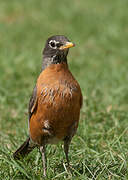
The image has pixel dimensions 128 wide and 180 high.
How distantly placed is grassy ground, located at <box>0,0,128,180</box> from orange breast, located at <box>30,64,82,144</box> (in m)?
0.38

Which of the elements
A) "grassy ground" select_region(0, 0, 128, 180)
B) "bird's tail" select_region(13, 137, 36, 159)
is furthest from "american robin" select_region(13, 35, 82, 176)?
"grassy ground" select_region(0, 0, 128, 180)

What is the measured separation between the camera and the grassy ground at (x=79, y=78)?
426cm

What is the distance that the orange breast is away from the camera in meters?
4.02

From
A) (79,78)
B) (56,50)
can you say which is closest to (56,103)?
(56,50)

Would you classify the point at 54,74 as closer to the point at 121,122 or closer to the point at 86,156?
the point at 86,156

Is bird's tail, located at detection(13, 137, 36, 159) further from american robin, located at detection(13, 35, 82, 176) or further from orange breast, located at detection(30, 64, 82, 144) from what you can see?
orange breast, located at detection(30, 64, 82, 144)

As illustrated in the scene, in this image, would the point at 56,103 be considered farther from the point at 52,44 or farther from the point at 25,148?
the point at 25,148

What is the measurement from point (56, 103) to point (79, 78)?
3.93 meters

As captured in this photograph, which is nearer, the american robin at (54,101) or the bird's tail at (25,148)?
the american robin at (54,101)

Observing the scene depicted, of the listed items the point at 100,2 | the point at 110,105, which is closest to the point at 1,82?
the point at 110,105

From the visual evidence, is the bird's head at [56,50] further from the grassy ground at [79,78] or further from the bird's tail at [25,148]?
the grassy ground at [79,78]

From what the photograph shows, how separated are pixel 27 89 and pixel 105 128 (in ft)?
A: 6.84

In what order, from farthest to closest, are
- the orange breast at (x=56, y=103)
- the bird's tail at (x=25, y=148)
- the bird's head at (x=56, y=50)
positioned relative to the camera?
1. the bird's tail at (x=25, y=148)
2. the bird's head at (x=56, y=50)
3. the orange breast at (x=56, y=103)

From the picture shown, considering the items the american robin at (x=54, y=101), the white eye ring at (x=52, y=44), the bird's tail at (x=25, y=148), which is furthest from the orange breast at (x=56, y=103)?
the bird's tail at (x=25, y=148)
